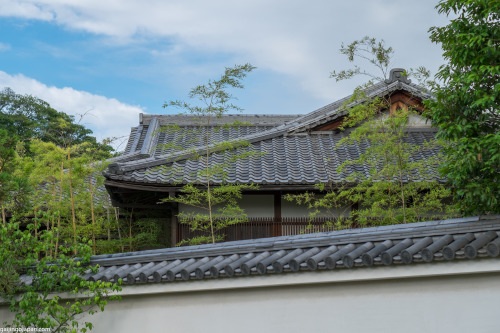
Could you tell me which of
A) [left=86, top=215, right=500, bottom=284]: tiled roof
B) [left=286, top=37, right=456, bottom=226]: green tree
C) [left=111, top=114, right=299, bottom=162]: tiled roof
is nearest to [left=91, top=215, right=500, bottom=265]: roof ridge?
[left=86, top=215, right=500, bottom=284]: tiled roof

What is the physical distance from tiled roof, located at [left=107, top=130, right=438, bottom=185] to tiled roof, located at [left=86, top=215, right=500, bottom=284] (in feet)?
10.0

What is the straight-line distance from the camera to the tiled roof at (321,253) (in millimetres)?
5726

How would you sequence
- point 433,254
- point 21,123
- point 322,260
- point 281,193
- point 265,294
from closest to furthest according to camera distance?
point 433,254 → point 322,260 → point 265,294 → point 281,193 → point 21,123

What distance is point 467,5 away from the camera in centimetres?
659

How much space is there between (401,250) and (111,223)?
7.35m

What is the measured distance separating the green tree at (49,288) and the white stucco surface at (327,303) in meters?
0.34

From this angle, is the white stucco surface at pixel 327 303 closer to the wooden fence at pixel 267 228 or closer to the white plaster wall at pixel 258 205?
the wooden fence at pixel 267 228

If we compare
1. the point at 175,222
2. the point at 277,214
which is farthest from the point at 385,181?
the point at 175,222

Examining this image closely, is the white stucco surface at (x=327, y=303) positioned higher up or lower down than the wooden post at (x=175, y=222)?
lower down

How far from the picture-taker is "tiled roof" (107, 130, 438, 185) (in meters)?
10.5

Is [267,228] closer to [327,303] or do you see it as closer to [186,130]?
[327,303]

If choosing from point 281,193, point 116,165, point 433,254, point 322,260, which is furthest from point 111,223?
point 433,254

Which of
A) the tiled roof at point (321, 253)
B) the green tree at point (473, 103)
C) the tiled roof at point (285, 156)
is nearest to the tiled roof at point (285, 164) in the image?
the tiled roof at point (285, 156)

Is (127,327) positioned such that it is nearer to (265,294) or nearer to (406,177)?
(265,294)
